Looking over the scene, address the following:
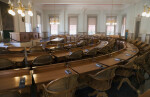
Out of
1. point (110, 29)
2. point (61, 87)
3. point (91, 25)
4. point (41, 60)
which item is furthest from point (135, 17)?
point (61, 87)

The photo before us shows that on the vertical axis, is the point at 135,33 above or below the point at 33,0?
below

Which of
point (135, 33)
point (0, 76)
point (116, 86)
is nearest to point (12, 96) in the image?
point (0, 76)

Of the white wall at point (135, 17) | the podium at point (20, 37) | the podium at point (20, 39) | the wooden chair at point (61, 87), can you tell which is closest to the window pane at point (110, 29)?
the white wall at point (135, 17)

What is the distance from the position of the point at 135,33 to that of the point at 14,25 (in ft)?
42.4

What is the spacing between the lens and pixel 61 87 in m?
1.62

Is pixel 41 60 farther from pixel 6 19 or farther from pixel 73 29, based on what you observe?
pixel 73 29

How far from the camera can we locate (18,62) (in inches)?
121

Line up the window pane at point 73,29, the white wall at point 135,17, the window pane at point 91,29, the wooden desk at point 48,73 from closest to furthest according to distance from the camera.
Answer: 1. the wooden desk at point 48,73
2. the white wall at point 135,17
3. the window pane at point 73,29
4. the window pane at point 91,29

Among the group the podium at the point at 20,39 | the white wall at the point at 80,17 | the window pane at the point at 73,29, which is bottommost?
the podium at the point at 20,39

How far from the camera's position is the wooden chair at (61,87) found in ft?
5.01

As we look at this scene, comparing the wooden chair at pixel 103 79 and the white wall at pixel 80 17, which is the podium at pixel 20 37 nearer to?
the wooden chair at pixel 103 79

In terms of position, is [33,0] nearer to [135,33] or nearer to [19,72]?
[19,72]

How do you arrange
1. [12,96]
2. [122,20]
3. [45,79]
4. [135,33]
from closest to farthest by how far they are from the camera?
[12,96], [45,79], [135,33], [122,20]

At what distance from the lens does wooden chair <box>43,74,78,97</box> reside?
5.01 ft
